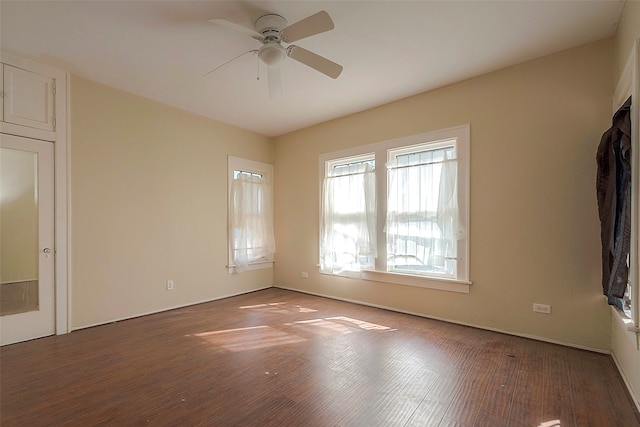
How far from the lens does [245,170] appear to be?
5152mm

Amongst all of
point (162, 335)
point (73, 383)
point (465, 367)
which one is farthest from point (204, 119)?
point (465, 367)

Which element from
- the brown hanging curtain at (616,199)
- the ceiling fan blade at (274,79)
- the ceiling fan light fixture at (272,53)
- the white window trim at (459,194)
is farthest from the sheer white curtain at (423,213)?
the ceiling fan light fixture at (272,53)

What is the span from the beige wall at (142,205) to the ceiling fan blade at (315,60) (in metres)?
2.54

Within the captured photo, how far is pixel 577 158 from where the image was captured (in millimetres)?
2770

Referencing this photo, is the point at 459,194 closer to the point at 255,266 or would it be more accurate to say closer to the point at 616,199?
the point at 616,199

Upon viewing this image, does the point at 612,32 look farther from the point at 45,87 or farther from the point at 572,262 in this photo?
the point at 45,87

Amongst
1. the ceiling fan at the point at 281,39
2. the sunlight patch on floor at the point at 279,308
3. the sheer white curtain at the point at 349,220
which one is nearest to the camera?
the ceiling fan at the point at 281,39

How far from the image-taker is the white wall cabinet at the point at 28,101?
2.89 metres

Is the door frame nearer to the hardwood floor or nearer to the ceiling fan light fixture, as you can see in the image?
the hardwood floor

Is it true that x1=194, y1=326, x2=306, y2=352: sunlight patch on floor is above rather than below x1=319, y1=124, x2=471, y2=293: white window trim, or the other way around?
below

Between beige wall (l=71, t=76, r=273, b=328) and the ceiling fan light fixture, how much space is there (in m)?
2.34

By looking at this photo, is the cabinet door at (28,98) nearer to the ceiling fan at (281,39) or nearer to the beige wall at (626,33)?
the ceiling fan at (281,39)

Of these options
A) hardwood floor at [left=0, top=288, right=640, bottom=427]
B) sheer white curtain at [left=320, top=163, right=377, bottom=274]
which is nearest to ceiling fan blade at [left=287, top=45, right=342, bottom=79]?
sheer white curtain at [left=320, top=163, right=377, bottom=274]

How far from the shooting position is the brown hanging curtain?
81.6 inches
